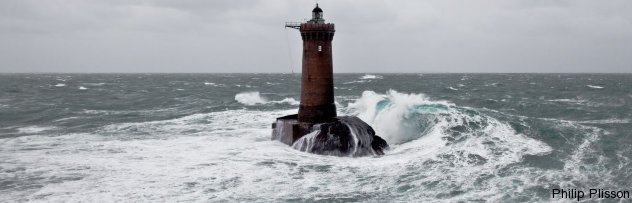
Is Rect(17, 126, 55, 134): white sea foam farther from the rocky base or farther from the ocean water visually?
the rocky base

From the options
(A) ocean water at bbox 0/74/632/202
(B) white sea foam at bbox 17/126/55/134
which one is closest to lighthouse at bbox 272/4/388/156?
(A) ocean water at bbox 0/74/632/202

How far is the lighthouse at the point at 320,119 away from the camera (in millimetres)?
22828

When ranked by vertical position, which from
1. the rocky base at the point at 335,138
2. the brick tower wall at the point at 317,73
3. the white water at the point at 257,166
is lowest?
the white water at the point at 257,166

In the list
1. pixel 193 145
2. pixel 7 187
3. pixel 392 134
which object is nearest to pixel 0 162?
pixel 7 187

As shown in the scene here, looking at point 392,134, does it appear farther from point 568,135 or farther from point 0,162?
point 0,162

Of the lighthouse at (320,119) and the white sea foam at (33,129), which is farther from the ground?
the lighthouse at (320,119)

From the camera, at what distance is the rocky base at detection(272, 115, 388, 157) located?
22625 mm

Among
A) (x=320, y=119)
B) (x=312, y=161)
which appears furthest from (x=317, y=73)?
(x=312, y=161)

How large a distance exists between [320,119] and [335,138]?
2051 mm

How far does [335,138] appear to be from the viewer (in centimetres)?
2292

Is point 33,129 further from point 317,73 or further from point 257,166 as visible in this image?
point 317,73

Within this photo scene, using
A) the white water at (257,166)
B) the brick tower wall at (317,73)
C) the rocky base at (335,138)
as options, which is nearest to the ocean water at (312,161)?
the white water at (257,166)

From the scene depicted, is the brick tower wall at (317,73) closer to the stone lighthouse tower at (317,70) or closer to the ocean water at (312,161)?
the stone lighthouse tower at (317,70)

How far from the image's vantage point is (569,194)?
15828 mm
